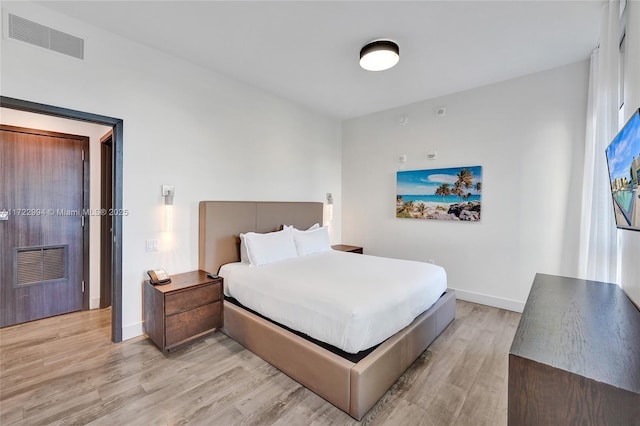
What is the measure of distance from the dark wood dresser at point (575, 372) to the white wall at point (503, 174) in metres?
2.35

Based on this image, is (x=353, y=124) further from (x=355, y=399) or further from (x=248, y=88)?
(x=355, y=399)

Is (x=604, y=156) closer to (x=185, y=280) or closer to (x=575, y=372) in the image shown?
(x=575, y=372)

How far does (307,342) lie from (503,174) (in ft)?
10.7

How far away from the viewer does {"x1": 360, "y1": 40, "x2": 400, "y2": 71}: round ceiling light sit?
270 centimetres

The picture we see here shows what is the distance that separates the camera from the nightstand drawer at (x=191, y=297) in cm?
253

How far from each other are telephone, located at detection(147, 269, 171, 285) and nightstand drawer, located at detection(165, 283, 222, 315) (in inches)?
11.3

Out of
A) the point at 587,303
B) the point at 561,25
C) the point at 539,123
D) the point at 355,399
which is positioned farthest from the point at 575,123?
the point at 355,399

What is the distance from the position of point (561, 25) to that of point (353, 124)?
3143 millimetres

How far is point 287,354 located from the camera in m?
2.20

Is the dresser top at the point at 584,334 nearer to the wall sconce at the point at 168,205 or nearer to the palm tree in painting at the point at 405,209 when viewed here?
the palm tree in painting at the point at 405,209

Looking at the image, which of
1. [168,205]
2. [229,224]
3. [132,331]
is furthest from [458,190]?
[132,331]

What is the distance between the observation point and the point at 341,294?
7.04ft

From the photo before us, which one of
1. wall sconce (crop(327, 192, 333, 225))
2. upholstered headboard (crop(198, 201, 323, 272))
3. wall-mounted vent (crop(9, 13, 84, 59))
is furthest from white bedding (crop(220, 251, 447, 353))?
wall-mounted vent (crop(9, 13, 84, 59))

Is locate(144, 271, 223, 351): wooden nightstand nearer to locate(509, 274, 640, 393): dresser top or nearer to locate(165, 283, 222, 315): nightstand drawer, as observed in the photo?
locate(165, 283, 222, 315): nightstand drawer
